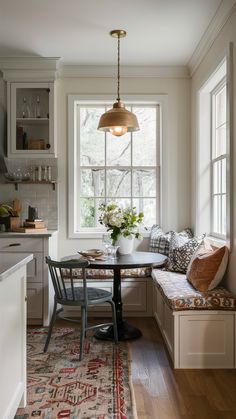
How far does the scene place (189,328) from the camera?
294cm

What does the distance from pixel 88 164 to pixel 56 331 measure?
1961mm

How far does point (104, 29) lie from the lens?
142 inches

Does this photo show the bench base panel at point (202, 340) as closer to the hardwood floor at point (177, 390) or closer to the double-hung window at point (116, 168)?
the hardwood floor at point (177, 390)

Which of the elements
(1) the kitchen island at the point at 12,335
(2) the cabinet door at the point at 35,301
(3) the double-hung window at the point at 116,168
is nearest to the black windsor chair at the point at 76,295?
(2) the cabinet door at the point at 35,301

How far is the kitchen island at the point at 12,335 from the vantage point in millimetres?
1835

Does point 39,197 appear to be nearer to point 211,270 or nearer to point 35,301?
point 35,301

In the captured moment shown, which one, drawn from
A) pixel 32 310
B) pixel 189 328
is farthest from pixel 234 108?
pixel 32 310

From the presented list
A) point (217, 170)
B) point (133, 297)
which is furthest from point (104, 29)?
point (133, 297)

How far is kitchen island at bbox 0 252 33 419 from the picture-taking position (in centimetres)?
183

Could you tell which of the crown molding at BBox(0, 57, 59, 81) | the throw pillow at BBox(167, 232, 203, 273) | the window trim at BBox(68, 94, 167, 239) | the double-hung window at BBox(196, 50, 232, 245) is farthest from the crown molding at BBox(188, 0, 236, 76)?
the throw pillow at BBox(167, 232, 203, 273)

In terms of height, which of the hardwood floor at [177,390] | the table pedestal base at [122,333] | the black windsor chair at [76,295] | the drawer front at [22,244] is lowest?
the hardwood floor at [177,390]

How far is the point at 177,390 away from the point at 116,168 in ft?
8.98

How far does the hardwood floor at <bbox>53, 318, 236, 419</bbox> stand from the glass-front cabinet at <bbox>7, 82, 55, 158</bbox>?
2.44m

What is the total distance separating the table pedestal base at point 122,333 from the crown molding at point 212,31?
9.04 feet
